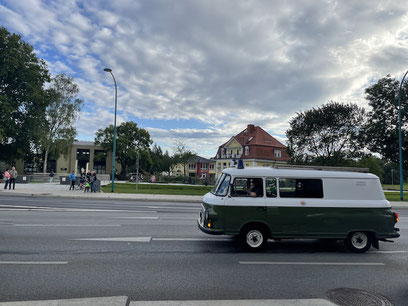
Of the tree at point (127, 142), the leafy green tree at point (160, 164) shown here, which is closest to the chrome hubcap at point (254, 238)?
the tree at point (127, 142)

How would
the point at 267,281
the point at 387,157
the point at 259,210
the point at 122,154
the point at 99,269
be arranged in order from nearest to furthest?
the point at 267,281, the point at 99,269, the point at 259,210, the point at 387,157, the point at 122,154

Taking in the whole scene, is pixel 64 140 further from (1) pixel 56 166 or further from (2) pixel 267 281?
(2) pixel 267 281

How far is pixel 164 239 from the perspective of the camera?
801cm

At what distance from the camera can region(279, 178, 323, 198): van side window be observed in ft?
23.6

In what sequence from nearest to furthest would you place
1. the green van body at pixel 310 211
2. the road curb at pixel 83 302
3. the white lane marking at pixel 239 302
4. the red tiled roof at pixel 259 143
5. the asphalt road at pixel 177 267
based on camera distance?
the road curb at pixel 83 302, the white lane marking at pixel 239 302, the asphalt road at pixel 177 267, the green van body at pixel 310 211, the red tiled roof at pixel 259 143

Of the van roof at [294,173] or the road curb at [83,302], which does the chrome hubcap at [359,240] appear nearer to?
Answer: the van roof at [294,173]

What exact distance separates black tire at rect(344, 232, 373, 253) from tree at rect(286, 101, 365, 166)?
116ft

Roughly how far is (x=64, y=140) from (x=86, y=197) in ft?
116

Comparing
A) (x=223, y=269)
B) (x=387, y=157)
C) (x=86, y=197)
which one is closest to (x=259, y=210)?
(x=223, y=269)

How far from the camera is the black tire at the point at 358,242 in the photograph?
723 cm

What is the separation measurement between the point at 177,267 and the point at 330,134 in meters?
41.3

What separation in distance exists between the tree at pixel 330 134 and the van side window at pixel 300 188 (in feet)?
117

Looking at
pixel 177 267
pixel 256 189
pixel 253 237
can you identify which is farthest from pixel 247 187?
pixel 177 267

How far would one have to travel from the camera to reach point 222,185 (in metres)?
7.47
